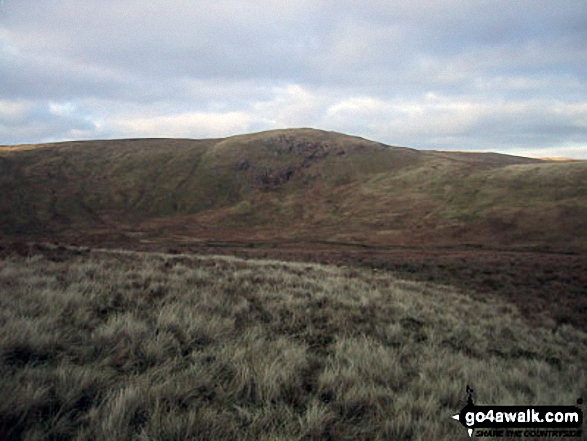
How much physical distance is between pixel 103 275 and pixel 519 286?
1919 centimetres

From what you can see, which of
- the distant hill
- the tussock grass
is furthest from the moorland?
the distant hill

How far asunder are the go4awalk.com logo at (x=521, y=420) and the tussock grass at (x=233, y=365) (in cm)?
22

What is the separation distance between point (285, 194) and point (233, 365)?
7503 cm

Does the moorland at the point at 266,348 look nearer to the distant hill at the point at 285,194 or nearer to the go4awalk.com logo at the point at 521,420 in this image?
the go4awalk.com logo at the point at 521,420

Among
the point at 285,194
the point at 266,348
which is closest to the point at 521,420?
the point at 266,348

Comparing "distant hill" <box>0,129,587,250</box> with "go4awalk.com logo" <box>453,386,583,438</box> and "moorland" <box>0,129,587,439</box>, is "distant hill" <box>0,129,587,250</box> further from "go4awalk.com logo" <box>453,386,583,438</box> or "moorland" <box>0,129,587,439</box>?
"go4awalk.com logo" <box>453,386,583,438</box>

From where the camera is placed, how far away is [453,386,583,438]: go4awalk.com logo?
3480mm

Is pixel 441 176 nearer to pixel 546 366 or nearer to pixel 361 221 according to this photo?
pixel 361 221

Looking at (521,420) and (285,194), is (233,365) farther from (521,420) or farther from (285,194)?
(285,194)

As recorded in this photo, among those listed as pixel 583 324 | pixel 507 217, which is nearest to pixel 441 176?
pixel 507 217

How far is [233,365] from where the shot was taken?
13.6 feet

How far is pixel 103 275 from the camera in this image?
27.0ft

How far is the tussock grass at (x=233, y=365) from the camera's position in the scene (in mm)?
2990

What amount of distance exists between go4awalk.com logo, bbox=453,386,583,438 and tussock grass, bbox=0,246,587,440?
22 centimetres
